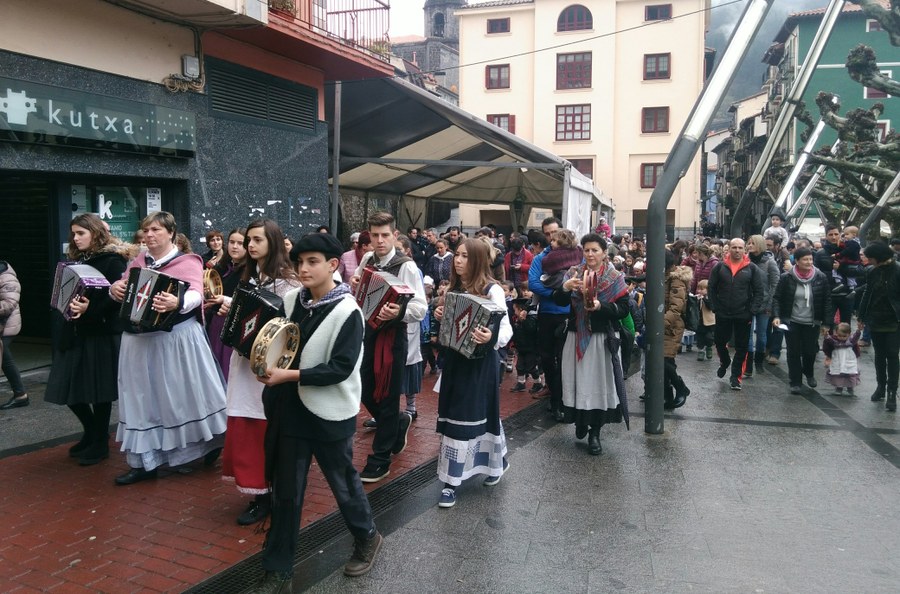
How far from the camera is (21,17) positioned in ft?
25.0

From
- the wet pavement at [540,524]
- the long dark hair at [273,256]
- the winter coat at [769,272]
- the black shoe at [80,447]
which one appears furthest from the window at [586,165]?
the long dark hair at [273,256]

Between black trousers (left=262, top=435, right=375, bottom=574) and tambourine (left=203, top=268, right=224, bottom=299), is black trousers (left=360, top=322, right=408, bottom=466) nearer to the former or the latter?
tambourine (left=203, top=268, right=224, bottom=299)

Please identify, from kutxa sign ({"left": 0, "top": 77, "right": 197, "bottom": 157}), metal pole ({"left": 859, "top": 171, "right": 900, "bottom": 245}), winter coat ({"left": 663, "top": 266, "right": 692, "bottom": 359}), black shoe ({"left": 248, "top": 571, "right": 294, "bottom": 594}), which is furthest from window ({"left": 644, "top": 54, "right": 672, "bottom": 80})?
black shoe ({"left": 248, "top": 571, "right": 294, "bottom": 594})

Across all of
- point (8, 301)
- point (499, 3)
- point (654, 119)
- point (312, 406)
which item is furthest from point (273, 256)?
point (499, 3)

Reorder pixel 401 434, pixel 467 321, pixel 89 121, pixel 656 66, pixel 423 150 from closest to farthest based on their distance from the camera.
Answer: pixel 467 321 → pixel 401 434 → pixel 89 121 → pixel 423 150 → pixel 656 66

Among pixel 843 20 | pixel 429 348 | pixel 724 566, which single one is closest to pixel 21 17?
pixel 429 348

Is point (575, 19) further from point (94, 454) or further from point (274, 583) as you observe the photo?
point (274, 583)

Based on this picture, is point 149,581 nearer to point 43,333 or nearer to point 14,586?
point 14,586

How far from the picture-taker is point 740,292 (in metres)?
9.74

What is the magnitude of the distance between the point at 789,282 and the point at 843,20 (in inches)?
1546

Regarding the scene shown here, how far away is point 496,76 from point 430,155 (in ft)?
94.7

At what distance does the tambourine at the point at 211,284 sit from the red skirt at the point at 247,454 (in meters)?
1.21

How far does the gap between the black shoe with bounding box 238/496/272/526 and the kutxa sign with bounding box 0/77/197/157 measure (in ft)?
15.9

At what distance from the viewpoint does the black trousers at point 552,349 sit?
776 cm
